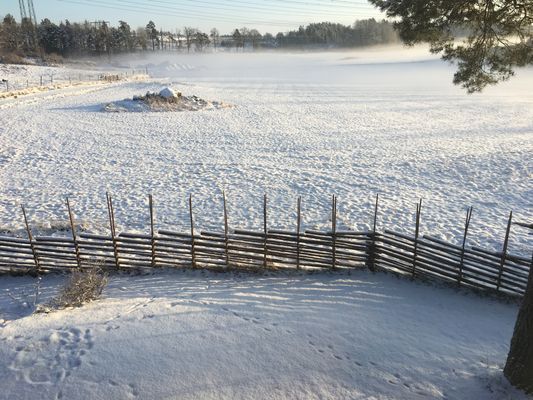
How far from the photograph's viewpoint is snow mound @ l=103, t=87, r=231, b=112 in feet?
99.3

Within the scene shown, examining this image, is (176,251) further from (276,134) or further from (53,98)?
(53,98)

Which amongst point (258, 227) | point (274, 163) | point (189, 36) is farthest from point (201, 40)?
point (258, 227)

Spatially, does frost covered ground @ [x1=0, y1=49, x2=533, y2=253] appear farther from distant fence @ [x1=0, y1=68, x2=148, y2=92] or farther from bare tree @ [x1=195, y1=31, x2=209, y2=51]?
bare tree @ [x1=195, y1=31, x2=209, y2=51]

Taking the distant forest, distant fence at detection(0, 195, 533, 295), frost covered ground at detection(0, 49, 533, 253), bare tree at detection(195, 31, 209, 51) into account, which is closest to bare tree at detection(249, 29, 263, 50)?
the distant forest

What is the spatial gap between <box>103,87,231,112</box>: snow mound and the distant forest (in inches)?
1912

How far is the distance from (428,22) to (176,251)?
6.12 meters

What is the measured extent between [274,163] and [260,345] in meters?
12.5

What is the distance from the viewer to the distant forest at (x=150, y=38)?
7806cm

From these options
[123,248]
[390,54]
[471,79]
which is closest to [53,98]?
[123,248]

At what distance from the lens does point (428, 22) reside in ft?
23.2

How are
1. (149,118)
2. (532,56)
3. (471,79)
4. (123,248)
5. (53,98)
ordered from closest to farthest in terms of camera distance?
1. (532,56)
2. (471,79)
3. (123,248)
4. (149,118)
5. (53,98)

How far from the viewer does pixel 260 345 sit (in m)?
5.43

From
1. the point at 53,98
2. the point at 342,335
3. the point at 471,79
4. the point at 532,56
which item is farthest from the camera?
the point at 53,98

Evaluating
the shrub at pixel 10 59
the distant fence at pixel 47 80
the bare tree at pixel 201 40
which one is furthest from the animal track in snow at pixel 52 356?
the bare tree at pixel 201 40
